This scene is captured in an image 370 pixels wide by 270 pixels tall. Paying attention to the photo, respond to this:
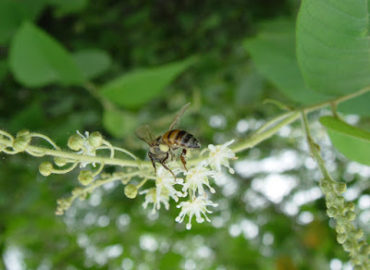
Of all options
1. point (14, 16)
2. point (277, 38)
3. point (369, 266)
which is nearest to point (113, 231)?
point (14, 16)

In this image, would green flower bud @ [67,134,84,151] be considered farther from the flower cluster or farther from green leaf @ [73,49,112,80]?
green leaf @ [73,49,112,80]

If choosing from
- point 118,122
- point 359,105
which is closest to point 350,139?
point 359,105

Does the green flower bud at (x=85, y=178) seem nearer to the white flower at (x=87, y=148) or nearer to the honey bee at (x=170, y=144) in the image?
the white flower at (x=87, y=148)

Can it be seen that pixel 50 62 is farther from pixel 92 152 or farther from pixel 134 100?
pixel 92 152

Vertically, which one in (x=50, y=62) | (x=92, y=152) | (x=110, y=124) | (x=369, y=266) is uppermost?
(x=50, y=62)

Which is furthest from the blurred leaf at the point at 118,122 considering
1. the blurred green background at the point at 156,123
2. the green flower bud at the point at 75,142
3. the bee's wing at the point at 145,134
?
the green flower bud at the point at 75,142

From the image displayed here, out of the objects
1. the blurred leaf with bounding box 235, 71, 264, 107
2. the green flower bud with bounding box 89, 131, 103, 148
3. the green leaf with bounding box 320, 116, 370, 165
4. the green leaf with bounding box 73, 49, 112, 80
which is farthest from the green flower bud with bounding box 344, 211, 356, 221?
the blurred leaf with bounding box 235, 71, 264, 107

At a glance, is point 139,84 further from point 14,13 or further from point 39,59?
point 14,13
